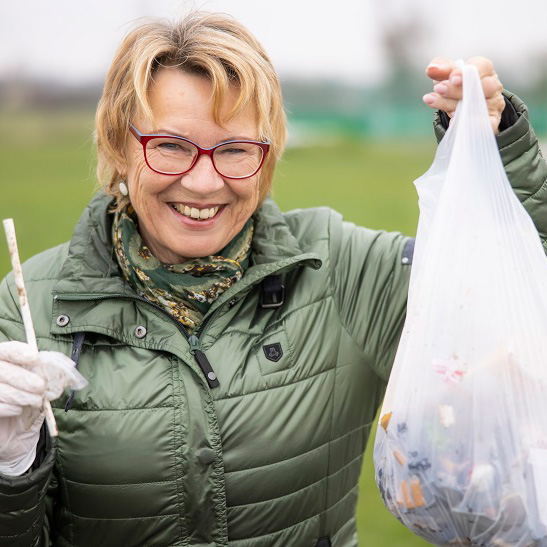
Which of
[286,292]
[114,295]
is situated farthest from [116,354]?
[286,292]

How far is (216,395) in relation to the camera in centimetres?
200

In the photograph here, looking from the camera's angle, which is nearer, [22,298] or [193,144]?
[22,298]

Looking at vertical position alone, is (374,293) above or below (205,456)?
above

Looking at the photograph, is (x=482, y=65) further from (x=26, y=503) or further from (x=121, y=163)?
(x=26, y=503)

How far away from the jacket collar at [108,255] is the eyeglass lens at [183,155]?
0.24m

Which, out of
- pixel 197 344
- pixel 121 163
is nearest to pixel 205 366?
pixel 197 344

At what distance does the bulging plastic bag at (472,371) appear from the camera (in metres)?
1.56

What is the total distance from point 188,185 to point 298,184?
13.1 meters

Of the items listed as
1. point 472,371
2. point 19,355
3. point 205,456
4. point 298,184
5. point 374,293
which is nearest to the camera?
point 472,371

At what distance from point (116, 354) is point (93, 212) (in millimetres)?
436

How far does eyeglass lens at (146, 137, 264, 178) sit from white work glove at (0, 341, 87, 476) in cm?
54

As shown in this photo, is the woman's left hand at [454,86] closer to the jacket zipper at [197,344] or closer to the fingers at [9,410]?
the jacket zipper at [197,344]

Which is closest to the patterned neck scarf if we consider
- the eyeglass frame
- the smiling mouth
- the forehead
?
the smiling mouth

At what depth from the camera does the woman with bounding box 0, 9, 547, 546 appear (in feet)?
6.49
